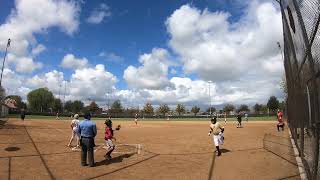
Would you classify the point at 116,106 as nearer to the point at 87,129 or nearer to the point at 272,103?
the point at 272,103

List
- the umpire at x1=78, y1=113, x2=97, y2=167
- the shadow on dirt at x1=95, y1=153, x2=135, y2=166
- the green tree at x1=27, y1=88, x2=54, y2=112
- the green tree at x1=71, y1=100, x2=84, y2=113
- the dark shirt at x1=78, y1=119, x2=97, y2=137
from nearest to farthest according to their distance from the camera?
the umpire at x1=78, y1=113, x2=97, y2=167 → the dark shirt at x1=78, y1=119, x2=97, y2=137 → the shadow on dirt at x1=95, y1=153, x2=135, y2=166 → the green tree at x1=27, y1=88, x2=54, y2=112 → the green tree at x1=71, y1=100, x2=84, y2=113

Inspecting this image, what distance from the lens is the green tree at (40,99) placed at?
5649 inches

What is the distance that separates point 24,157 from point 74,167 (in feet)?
8.46

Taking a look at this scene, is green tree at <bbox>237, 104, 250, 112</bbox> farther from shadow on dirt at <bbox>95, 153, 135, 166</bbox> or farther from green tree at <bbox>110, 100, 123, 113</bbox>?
shadow on dirt at <bbox>95, 153, 135, 166</bbox>

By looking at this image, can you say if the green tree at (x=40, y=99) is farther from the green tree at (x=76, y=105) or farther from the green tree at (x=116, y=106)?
the green tree at (x=116, y=106)

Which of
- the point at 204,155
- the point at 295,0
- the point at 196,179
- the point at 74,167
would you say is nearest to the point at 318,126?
the point at 295,0

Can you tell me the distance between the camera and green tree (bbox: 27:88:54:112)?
471ft

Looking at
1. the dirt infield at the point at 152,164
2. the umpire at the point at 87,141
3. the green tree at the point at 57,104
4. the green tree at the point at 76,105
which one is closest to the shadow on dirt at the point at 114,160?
the dirt infield at the point at 152,164

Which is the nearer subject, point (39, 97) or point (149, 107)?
point (39, 97)

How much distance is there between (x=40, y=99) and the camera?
144 meters

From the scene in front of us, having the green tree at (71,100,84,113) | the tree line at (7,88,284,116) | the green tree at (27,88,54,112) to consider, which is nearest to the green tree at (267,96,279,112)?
the tree line at (7,88,284,116)

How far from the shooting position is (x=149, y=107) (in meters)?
159

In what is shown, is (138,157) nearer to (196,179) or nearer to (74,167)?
(74,167)

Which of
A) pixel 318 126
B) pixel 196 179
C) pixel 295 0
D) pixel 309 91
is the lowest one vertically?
pixel 196 179
